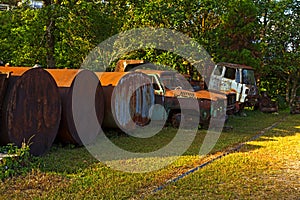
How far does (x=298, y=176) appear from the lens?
7422 mm

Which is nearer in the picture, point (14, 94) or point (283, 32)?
point (14, 94)

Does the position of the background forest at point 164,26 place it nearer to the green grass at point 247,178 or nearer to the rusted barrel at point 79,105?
the rusted barrel at point 79,105

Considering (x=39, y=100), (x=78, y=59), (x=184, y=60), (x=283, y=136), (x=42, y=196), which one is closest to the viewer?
(x=42, y=196)

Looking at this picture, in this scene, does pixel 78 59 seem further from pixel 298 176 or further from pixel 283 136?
pixel 298 176

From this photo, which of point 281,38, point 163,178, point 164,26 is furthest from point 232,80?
point 163,178

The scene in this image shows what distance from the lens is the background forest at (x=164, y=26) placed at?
16.5m

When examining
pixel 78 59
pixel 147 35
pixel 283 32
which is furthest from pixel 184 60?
pixel 283 32

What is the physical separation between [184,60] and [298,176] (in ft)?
44.9

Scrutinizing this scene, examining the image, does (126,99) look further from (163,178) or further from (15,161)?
(15,161)

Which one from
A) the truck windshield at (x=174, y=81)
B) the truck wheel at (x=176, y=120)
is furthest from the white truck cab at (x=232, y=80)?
the truck wheel at (x=176, y=120)

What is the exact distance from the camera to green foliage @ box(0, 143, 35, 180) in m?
6.40

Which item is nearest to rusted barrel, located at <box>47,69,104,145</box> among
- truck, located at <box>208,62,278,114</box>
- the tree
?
truck, located at <box>208,62,278,114</box>

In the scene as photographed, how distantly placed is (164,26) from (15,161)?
46.8 feet

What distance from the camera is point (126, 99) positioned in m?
11.7
